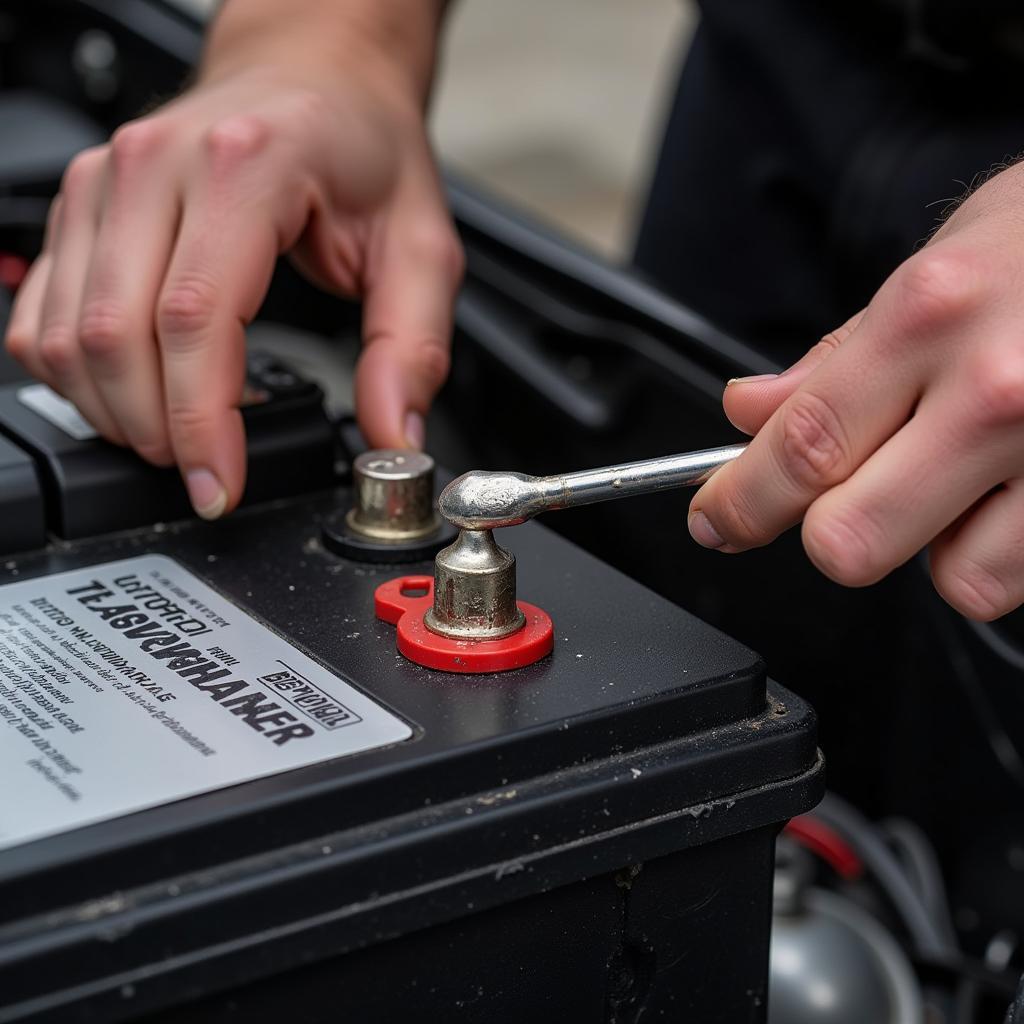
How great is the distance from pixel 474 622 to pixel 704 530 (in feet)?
0.31

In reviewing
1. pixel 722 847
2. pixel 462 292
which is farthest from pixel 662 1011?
pixel 462 292

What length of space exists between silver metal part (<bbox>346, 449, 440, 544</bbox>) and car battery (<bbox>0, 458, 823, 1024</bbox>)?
0.09ft

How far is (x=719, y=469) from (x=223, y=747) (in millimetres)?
199

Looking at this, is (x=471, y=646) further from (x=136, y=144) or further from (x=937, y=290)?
(x=136, y=144)

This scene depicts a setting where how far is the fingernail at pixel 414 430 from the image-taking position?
0.75 metres

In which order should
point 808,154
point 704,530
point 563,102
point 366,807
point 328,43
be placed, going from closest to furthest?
1. point 366,807
2. point 704,530
3. point 328,43
4. point 808,154
5. point 563,102

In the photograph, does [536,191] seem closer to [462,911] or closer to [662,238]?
[662,238]

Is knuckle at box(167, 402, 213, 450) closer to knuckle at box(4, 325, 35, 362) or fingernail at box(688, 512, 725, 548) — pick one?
knuckle at box(4, 325, 35, 362)

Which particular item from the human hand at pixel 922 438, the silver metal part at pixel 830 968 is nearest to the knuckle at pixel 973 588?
the human hand at pixel 922 438

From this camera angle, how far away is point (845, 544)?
511 millimetres

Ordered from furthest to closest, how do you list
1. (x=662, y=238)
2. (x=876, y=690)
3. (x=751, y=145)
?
1. (x=662, y=238)
2. (x=751, y=145)
3. (x=876, y=690)

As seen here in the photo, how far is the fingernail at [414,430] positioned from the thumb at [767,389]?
0.70 feet

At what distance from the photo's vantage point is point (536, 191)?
3613 millimetres

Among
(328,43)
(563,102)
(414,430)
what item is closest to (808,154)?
(328,43)
